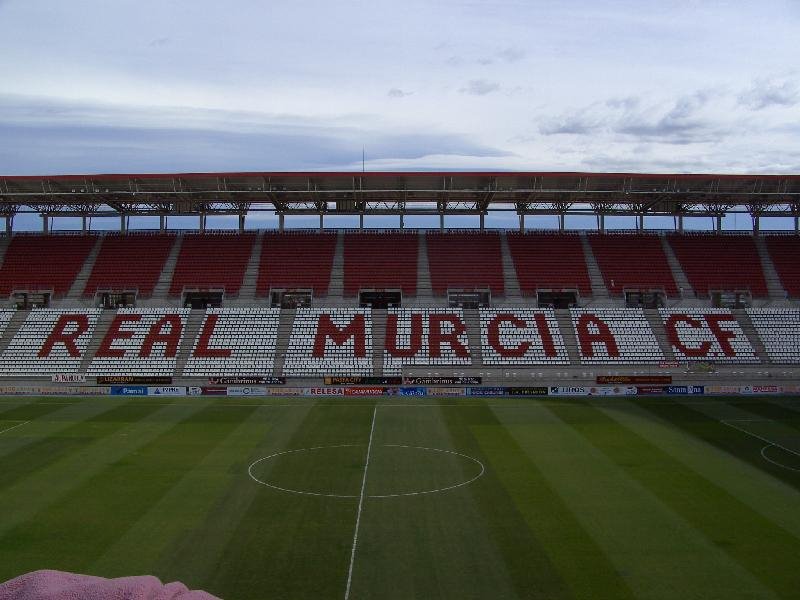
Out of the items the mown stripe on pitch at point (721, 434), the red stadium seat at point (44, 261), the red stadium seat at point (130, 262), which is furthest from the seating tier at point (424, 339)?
the red stadium seat at point (44, 261)

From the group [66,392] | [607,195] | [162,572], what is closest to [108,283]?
[66,392]

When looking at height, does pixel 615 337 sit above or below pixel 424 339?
above

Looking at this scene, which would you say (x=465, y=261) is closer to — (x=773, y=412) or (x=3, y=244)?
(x=773, y=412)

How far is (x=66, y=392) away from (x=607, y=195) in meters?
39.1

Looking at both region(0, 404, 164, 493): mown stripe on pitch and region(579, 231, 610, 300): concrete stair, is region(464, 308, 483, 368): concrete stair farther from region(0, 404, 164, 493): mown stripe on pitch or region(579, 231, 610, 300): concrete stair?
region(0, 404, 164, 493): mown stripe on pitch

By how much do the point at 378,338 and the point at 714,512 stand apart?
3098cm

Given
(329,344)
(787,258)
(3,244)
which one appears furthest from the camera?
(3,244)

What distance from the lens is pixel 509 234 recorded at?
197ft

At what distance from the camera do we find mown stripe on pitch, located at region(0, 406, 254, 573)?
18.4 meters

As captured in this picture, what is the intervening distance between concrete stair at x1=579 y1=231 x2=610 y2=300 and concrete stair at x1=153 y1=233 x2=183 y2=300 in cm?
3193

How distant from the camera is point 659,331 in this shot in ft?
168

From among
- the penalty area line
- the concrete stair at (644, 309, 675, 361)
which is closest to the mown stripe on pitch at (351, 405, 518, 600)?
the penalty area line

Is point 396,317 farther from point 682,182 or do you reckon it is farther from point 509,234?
point 682,182

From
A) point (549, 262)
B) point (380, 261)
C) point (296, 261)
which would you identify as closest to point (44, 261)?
point (296, 261)
